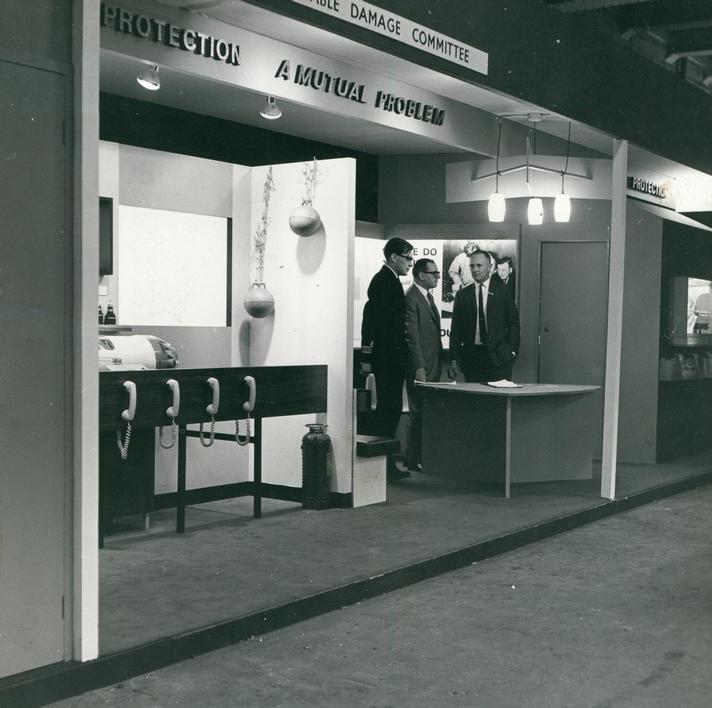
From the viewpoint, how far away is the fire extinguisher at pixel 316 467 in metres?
7.07

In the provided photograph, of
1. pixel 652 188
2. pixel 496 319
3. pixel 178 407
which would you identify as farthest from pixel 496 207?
pixel 178 407

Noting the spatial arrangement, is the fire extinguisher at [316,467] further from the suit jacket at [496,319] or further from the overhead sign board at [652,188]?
the overhead sign board at [652,188]

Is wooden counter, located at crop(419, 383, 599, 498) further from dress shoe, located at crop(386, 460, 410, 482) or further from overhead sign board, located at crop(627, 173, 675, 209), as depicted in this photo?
overhead sign board, located at crop(627, 173, 675, 209)

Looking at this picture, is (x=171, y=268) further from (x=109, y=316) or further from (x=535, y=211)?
(x=535, y=211)

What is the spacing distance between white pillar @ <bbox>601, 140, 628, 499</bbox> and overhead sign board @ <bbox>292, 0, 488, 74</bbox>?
1.86 metres

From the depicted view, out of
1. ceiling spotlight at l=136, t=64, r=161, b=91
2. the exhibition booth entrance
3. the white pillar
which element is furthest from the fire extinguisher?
ceiling spotlight at l=136, t=64, r=161, b=91

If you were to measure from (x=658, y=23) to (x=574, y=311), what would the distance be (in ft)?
11.0

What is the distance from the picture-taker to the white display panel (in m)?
6.84

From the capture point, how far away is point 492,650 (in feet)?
14.7

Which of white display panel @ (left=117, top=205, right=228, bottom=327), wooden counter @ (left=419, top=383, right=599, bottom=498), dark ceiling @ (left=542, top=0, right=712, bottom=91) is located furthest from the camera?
dark ceiling @ (left=542, top=0, right=712, bottom=91)

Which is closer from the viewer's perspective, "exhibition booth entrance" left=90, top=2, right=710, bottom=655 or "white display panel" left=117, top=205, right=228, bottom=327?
"exhibition booth entrance" left=90, top=2, right=710, bottom=655

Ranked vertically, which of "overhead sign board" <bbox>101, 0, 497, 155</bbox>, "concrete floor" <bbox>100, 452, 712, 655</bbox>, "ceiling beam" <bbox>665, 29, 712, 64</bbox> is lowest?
"concrete floor" <bbox>100, 452, 712, 655</bbox>

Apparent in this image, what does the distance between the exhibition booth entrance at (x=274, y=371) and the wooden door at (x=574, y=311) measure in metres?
0.60

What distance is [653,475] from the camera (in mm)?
9133
